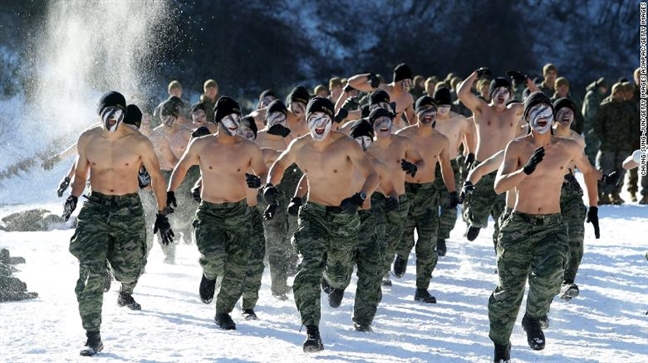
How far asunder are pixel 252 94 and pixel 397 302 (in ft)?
77.2

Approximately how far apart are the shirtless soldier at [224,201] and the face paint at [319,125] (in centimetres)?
81

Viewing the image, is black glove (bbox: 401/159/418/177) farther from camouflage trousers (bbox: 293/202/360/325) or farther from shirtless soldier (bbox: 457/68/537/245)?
shirtless soldier (bbox: 457/68/537/245)

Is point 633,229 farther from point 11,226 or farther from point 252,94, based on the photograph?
point 252,94

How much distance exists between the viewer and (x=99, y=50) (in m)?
29.6

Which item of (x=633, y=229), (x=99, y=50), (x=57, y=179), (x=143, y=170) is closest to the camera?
(x=143, y=170)

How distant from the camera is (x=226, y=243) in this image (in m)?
8.97

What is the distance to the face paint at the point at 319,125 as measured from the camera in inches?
326

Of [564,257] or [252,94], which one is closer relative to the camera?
[564,257]

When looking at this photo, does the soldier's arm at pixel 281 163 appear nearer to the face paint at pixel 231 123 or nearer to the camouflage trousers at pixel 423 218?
the face paint at pixel 231 123

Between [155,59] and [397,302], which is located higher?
[155,59]

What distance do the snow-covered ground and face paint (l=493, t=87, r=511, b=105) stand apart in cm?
200

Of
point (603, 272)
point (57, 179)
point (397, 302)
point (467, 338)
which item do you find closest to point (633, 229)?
point (603, 272)

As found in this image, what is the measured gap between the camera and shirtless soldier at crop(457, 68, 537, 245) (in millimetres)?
11828

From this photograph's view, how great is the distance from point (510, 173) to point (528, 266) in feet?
2.28
